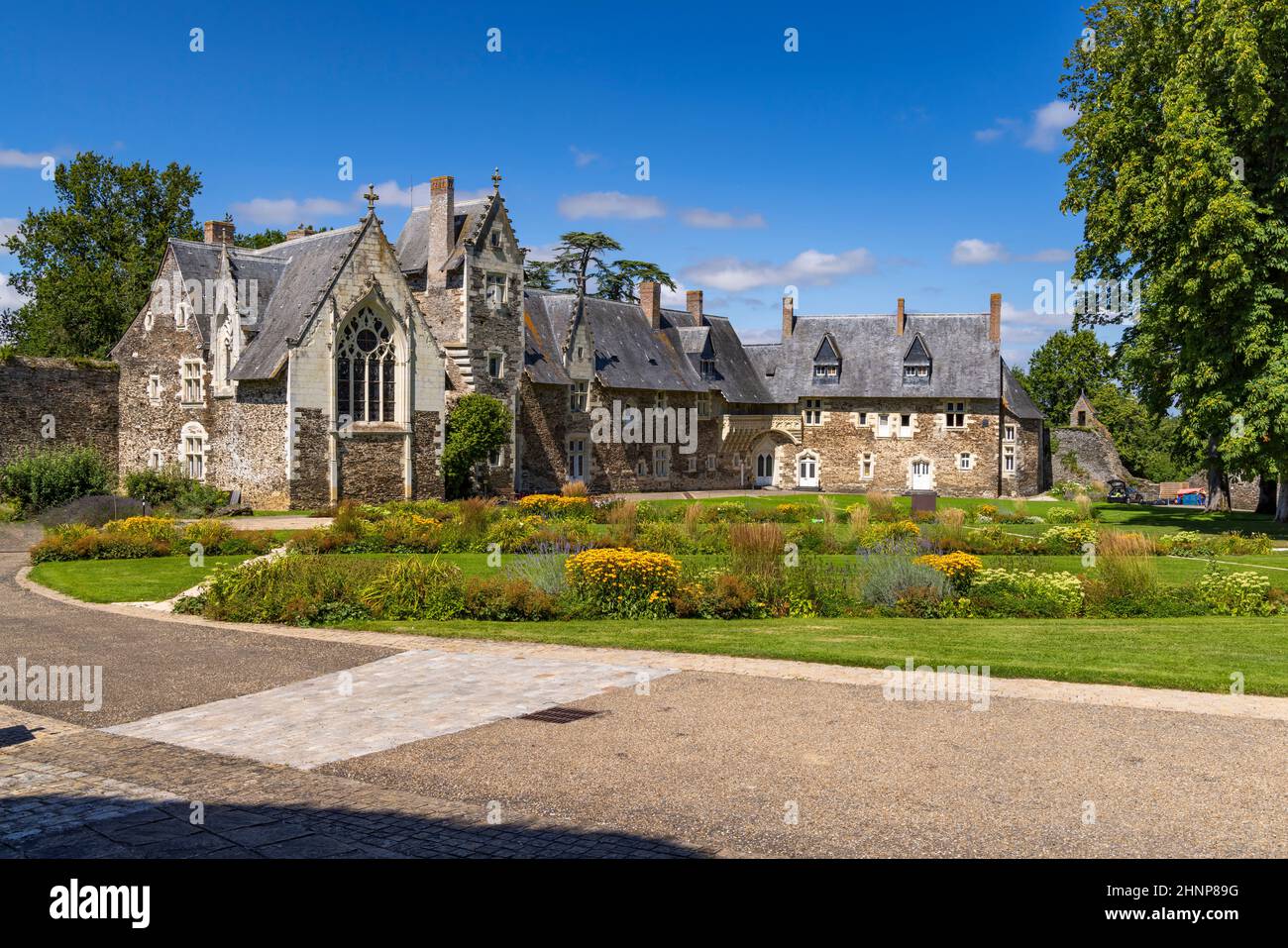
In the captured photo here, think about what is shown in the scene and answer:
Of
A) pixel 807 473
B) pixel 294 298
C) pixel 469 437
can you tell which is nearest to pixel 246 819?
pixel 294 298

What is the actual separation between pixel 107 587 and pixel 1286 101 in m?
27.9

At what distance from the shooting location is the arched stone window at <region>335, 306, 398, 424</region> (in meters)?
34.8

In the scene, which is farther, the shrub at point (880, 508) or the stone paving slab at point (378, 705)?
the shrub at point (880, 508)

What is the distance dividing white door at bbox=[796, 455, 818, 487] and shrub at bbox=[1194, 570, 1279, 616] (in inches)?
1589

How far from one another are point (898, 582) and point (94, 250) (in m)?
46.8

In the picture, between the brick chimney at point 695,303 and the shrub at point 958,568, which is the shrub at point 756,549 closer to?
the shrub at point 958,568

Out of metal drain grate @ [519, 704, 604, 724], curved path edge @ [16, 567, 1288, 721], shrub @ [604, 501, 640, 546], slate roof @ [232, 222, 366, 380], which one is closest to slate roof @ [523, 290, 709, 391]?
slate roof @ [232, 222, 366, 380]

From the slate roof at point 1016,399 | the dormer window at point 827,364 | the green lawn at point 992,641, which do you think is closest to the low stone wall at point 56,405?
the green lawn at point 992,641

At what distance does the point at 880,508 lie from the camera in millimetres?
30656

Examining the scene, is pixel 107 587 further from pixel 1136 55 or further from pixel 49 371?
pixel 1136 55

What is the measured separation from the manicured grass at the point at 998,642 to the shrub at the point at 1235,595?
0.81m

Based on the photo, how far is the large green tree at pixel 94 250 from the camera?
160 feet

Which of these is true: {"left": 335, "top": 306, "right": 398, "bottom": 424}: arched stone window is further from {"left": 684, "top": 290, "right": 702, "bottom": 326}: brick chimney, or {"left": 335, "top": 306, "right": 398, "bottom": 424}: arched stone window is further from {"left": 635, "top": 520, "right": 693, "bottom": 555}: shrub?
{"left": 684, "top": 290, "right": 702, "bottom": 326}: brick chimney
